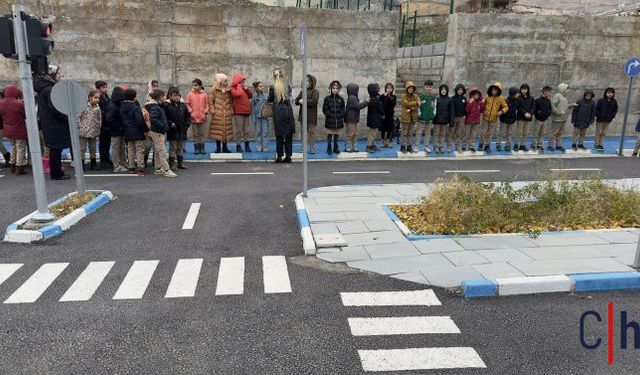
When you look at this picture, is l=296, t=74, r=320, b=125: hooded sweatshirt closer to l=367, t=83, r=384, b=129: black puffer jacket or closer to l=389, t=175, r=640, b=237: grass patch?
l=367, t=83, r=384, b=129: black puffer jacket

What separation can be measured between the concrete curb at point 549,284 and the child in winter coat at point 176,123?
8307 millimetres

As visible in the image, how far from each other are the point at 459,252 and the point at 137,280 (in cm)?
395

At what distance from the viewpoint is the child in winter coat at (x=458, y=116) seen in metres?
13.5

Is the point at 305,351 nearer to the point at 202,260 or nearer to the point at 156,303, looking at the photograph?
the point at 156,303

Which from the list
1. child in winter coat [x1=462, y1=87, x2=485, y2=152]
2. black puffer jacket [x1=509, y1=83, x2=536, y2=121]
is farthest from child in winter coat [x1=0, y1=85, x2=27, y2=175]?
black puffer jacket [x1=509, y1=83, x2=536, y2=121]

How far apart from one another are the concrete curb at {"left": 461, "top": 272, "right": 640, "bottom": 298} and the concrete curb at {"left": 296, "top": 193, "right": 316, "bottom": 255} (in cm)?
203

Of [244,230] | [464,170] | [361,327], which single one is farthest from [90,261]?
[464,170]

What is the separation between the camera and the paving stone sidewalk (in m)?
5.39

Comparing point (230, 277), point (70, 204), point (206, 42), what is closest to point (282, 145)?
point (206, 42)

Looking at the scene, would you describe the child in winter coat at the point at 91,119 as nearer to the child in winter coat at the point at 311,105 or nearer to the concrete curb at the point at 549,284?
the child in winter coat at the point at 311,105

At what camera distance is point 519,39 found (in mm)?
16438

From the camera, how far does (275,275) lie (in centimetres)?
539

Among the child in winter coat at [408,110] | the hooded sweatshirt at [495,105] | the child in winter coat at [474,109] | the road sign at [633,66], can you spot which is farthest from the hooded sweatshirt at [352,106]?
the road sign at [633,66]

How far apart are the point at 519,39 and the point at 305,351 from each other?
52.3ft
